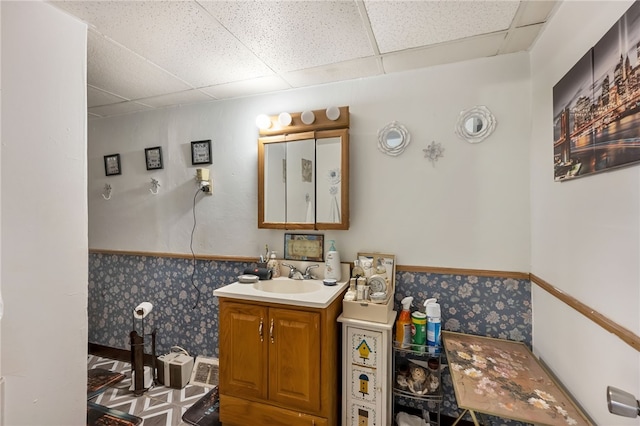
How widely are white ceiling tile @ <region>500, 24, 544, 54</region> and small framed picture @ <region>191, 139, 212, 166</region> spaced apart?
2.23 metres

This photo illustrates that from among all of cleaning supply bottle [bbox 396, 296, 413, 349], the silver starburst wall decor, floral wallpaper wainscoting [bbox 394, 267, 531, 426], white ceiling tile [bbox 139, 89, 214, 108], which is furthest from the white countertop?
white ceiling tile [bbox 139, 89, 214, 108]

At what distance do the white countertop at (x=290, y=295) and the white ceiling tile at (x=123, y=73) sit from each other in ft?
5.10

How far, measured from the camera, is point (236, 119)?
90.6 inches

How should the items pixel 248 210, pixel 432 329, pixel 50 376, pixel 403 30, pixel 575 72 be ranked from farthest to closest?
pixel 248 210 → pixel 432 329 → pixel 403 30 → pixel 50 376 → pixel 575 72

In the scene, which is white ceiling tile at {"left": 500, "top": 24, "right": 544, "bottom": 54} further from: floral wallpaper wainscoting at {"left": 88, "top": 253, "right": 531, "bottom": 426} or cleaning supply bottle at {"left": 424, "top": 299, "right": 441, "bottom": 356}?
cleaning supply bottle at {"left": 424, "top": 299, "right": 441, "bottom": 356}

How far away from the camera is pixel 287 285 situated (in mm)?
1962

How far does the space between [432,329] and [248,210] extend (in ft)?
5.23

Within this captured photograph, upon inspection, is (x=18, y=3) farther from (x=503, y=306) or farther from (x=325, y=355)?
(x=503, y=306)

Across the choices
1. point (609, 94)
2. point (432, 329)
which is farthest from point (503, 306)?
point (609, 94)

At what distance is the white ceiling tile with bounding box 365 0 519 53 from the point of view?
4.18 feet

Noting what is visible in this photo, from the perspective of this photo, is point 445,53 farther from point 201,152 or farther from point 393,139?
point 201,152

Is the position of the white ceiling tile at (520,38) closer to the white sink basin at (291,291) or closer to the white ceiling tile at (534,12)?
the white ceiling tile at (534,12)

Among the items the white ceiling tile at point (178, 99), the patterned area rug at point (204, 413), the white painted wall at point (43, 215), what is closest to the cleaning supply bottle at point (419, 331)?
the patterned area rug at point (204, 413)

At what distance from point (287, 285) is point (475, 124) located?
5.43 feet
